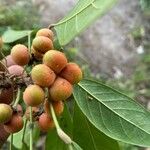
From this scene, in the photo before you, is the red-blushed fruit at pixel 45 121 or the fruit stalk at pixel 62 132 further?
the red-blushed fruit at pixel 45 121

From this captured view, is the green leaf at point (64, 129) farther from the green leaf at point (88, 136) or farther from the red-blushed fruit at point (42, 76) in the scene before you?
the red-blushed fruit at point (42, 76)

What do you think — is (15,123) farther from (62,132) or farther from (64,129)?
(64,129)

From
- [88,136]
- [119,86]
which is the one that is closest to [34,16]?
[119,86]

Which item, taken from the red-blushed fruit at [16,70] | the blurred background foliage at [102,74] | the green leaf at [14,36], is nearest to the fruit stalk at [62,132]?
the red-blushed fruit at [16,70]

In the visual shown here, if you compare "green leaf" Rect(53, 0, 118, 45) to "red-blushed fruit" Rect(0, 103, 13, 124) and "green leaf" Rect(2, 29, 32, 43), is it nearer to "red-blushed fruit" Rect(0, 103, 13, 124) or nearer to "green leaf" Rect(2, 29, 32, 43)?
"red-blushed fruit" Rect(0, 103, 13, 124)

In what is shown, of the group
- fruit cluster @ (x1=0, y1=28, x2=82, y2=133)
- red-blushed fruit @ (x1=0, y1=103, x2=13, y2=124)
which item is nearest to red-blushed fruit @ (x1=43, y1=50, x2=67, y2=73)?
fruit cluster @ (x1=0, y1=28, x2=82, y2=133)

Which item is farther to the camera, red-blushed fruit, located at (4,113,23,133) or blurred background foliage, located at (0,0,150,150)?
blurred background foliage, located at (0,0,150,150)
